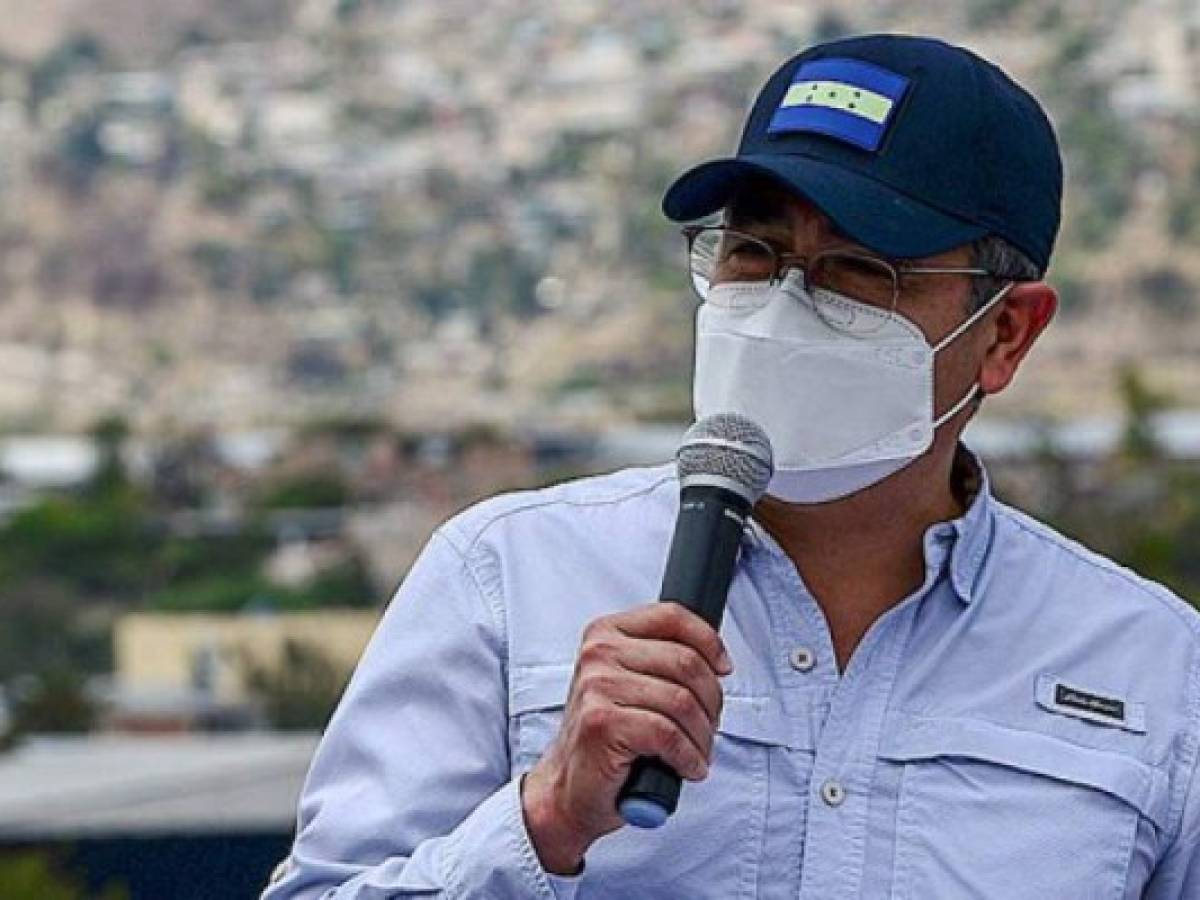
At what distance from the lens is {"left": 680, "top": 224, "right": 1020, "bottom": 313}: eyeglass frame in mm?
2275

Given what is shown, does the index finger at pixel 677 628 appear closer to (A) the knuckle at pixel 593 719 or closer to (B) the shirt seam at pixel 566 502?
(A) the knuckle at pixel 593 719

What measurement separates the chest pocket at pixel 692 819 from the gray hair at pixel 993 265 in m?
0.35

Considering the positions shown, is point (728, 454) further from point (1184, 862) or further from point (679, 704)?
point (1184, 862)

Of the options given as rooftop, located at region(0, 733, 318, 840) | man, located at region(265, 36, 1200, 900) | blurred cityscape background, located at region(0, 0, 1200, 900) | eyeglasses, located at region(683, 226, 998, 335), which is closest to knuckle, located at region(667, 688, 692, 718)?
man, located at region(265, 36, 1200, 900)

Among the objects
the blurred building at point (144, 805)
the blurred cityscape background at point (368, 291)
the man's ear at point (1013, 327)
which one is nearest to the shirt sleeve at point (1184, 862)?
the man's ear at point (1013, 327)

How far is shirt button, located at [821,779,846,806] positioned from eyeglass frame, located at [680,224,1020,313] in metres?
0.32

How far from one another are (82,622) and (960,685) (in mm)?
52519

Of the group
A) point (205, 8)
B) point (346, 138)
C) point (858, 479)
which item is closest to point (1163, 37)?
point (346, 138)

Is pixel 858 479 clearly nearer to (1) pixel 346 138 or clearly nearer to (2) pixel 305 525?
(2) pixel 305 525

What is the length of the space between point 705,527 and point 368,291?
73445 mm

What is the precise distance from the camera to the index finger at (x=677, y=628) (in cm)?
196

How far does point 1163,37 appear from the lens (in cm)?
7300

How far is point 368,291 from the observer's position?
75.2 m

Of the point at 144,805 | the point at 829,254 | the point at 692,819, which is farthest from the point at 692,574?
the point at 144,805
